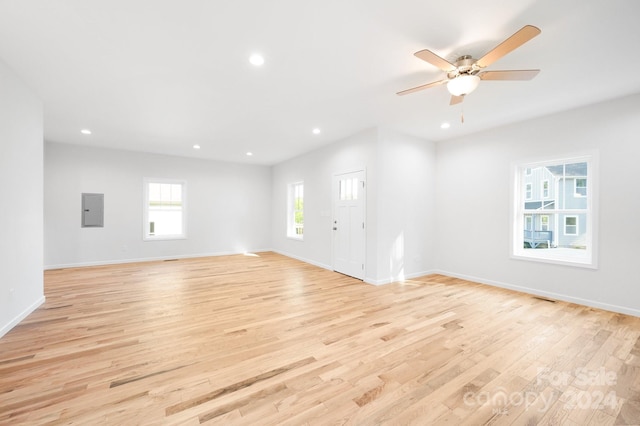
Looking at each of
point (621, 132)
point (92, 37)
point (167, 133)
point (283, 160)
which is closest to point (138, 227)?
point (167, 133)

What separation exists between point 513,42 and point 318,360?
2.89 metres

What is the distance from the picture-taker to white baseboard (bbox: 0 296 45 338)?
2584 millimetres

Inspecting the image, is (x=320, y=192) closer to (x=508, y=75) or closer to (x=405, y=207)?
(x=405, y=207)

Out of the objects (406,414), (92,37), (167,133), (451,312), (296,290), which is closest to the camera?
(406,414)

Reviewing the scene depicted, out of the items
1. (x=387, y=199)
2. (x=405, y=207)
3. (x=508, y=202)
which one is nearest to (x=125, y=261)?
(x=387, y=199)

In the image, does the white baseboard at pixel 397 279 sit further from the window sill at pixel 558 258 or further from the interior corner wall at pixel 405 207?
the window sill at pixel 558 258

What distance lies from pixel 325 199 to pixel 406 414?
4.50m

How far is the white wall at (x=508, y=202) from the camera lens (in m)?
3.23

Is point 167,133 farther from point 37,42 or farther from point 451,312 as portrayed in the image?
point 451,312

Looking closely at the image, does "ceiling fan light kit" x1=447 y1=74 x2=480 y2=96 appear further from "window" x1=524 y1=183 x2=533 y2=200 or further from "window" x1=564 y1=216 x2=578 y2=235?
"window" x1=564 y1=216 x2=578 y2=235

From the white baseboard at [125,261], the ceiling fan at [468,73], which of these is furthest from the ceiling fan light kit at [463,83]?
the white baseboard at [125,261]

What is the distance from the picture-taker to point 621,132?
3.28 meters

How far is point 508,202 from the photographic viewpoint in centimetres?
429

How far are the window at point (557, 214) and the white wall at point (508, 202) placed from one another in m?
0.11
